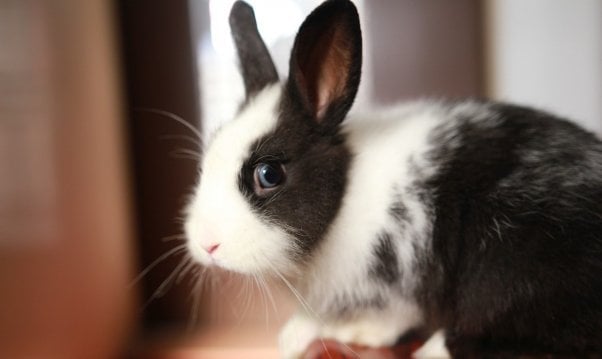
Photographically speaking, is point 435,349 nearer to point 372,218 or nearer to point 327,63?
point 372,218

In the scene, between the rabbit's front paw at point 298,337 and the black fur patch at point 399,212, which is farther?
the rabbit's front paw at point 298,337

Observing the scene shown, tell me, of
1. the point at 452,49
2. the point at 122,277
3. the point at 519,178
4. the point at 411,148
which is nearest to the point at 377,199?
the point at 411,148

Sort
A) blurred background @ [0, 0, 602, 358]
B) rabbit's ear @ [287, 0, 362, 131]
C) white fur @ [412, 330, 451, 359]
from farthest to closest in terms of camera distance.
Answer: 1. blurred background @ [0, 0, 602, 358]
2. white fur @ [412, 330, 451, 359]
3. rabbit's ear @ [287, 0, 362, 131]

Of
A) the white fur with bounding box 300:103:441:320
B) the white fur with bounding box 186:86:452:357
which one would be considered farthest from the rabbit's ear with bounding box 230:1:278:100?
the white fur with bounding box 300:103:441:320

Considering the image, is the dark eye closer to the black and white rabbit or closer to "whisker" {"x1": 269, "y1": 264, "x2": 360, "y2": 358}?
the black and white rabbit

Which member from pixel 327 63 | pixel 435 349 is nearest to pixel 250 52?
pixel 327 63

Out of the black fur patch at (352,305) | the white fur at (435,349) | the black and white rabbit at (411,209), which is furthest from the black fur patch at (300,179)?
the white fur at (435,349)

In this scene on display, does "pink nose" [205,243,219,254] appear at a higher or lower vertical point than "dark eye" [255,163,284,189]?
lower

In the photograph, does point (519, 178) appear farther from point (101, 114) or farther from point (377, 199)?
point (101, 114)

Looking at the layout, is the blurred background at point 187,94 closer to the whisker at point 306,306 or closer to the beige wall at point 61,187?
the beige wall at point 61,187

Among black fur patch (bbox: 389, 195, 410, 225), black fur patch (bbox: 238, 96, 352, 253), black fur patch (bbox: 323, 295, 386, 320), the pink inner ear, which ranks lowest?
black fur patch (bbox: 323, 295, 386, 320)
